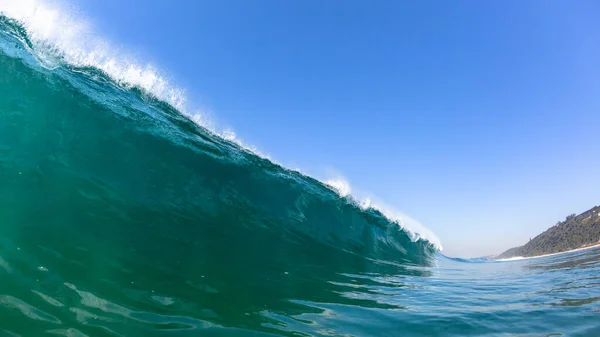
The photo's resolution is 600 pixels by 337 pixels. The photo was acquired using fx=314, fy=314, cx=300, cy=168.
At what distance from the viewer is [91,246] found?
4383mm

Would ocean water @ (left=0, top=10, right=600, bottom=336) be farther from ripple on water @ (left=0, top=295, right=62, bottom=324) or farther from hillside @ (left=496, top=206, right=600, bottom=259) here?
hillside @ (left=496, top=206, right=600, bottom=259)

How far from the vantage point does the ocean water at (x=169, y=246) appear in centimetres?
330

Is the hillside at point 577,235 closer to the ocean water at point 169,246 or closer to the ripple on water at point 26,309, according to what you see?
the ocean water at point 169,246

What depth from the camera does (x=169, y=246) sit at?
5211 millimetres

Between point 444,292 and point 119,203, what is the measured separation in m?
6.24

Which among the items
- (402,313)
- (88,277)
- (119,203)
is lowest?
(402,313)

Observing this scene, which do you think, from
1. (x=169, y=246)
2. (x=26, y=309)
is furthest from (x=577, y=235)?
(x=26, y=309)

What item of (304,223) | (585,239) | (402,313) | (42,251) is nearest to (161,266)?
(42,251)

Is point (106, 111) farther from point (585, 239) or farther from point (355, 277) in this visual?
point (585, 239)

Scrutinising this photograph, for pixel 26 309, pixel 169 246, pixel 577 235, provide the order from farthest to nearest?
pixel 577 235 → pixel 169 246 → pixel 26 309

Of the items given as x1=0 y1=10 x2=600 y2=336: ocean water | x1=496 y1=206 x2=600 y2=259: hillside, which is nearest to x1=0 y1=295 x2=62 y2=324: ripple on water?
x1=0 y1=10 x2=600 y2=336: ocean water

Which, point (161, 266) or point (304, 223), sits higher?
point (304, 223)

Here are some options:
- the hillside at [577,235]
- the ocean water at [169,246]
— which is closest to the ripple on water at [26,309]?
the ocean water at [169,246]

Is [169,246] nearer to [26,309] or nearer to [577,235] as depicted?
[26,309]
